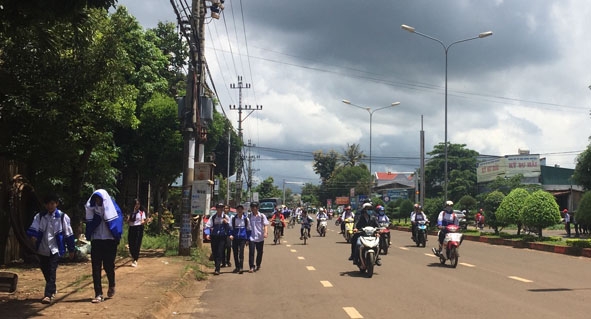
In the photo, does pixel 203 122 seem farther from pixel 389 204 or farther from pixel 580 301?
pixel 389 204

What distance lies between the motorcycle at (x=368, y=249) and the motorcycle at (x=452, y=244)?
279 centimetres

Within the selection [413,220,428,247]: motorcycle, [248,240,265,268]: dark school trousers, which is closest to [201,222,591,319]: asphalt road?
[248,240,265,268]: dark school trousers

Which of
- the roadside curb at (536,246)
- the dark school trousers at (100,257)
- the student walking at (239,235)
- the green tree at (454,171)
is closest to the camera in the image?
the dark school trousers at (100,257)

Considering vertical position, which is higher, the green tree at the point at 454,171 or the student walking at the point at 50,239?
the green tree at the point at 454,171

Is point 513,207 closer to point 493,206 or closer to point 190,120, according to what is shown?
point 493,206

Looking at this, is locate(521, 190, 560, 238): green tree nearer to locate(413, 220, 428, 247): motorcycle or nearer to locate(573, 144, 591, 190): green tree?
locate(413, 220, 428, 247): motorcycle

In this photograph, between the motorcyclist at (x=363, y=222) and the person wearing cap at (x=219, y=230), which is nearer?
the motorcyclist at (x=363, y=222)

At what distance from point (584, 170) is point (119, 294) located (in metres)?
36.9

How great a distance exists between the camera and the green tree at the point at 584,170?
124ft

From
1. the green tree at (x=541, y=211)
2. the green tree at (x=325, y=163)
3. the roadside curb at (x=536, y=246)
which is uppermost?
the green tree at (x=325, y=163)

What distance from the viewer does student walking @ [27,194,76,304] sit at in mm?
8062

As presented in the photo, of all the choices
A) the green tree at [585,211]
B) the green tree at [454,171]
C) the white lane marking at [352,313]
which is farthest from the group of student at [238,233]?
the green tree at [454,171]

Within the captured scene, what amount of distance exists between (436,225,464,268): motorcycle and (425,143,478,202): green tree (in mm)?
48421

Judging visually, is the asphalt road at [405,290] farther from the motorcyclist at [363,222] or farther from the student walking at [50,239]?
the student walking at [50,239]
